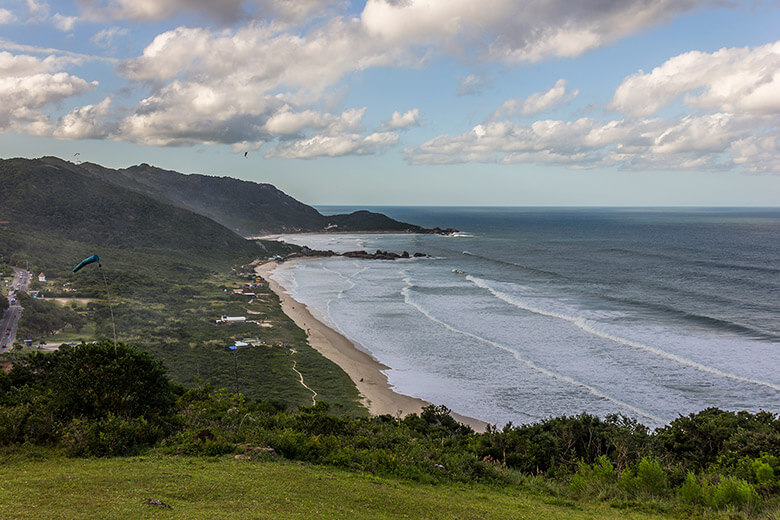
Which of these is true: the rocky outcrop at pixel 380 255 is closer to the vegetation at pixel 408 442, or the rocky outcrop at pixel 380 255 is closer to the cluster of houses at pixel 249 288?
the cluster of houses at pixel 249 288

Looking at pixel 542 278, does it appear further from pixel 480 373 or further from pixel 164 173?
pixel 164 173

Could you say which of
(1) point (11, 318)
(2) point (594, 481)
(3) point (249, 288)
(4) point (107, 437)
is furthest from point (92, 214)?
(2) point (594, 481)

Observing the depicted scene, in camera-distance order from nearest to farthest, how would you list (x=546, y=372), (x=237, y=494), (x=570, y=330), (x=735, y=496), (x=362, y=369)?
(x=237, y=494) < (x=735, y=496) < (x=546, y=372) < (x=362, y=369) < (x=570, y=330)

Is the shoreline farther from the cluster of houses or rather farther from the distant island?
the distant island

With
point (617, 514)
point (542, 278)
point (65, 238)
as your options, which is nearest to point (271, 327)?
point (617, 514)

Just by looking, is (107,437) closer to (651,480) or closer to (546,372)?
(651,480)

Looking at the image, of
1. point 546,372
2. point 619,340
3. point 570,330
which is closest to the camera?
point 546,372
